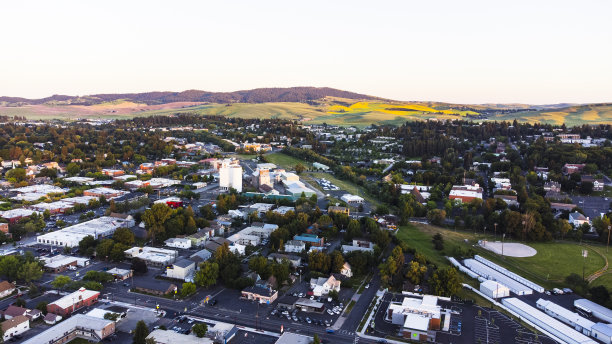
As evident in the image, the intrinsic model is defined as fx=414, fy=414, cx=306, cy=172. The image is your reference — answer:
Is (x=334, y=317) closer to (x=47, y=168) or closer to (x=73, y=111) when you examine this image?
(x=47, y=168)

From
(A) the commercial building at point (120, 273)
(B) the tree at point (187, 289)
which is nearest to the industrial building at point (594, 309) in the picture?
(B) the tree at point (187, 289)

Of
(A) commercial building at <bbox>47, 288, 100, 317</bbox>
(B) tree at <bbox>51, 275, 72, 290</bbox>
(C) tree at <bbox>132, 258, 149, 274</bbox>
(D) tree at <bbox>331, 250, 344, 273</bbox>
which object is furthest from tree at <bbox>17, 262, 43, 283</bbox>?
(D) tree at <bbox>331, 250, 344, 273</bbox>

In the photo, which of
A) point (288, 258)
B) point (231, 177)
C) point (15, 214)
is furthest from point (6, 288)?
point (231, 177)

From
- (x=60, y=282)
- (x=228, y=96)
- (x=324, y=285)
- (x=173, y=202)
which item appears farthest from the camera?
(x=228, y=96)

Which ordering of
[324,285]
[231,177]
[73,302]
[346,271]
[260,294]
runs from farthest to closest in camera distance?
1. [231,177]
2. [346,271]
3. [324,285]
4. [260,294]
5. [73,302]

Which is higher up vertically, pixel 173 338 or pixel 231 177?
pixel 231 177

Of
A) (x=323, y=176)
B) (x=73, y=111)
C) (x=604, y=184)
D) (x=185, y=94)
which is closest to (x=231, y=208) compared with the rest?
(x=323, y=176)

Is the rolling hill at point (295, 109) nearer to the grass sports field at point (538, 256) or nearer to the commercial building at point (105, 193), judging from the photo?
the grass sports field at point (538, 256)

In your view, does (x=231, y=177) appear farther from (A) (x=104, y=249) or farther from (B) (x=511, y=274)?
(B) (x=511, y=274)
